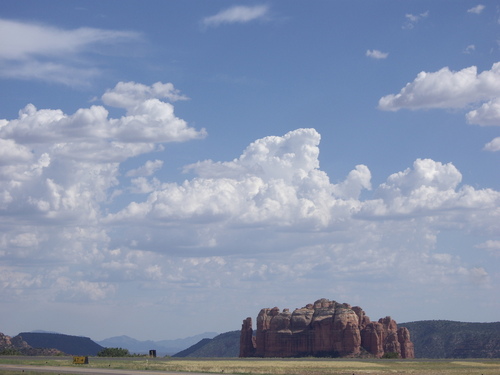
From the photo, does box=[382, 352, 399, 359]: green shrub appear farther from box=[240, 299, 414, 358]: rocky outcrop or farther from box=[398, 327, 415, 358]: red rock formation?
box=[398, 327, 415, 358]: red rock formation

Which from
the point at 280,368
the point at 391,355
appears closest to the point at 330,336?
the point at 391,355

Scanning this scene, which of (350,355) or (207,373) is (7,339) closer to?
(350,355)

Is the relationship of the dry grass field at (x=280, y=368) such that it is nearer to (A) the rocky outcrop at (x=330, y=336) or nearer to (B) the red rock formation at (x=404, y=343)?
(A) the rocky outcrop at (x=330, y=336)

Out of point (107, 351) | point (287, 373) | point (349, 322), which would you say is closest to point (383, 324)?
point (349, 322)

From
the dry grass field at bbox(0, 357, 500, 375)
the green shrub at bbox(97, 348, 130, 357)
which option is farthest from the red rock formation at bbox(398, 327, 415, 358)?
the green shrub at bbox(97, 348, 130, 357)

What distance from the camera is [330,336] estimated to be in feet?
616

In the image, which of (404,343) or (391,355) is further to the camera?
(404,343)

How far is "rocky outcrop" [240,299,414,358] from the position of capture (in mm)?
185625

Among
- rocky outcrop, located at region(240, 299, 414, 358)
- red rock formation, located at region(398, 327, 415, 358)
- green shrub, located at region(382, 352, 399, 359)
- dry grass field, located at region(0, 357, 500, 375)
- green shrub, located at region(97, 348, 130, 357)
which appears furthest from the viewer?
red rock formation, located at region(398, 327, 415, 358)

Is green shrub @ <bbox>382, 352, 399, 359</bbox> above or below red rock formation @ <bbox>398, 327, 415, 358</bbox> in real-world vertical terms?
below

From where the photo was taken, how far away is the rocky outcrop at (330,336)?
609ft

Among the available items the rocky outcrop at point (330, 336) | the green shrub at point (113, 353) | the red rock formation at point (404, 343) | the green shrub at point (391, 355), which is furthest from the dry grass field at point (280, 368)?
the red rock formation at point (404, 343)

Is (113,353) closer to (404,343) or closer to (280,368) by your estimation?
(280,368)

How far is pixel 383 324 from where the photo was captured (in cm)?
19838
